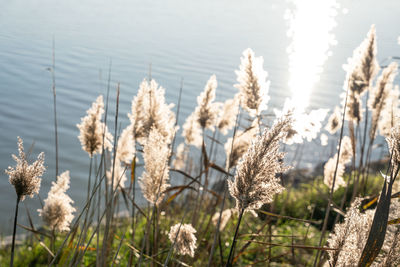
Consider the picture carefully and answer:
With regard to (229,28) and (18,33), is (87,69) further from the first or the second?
(229,28)

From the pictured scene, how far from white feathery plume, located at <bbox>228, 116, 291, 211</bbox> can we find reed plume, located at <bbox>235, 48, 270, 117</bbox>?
116cm

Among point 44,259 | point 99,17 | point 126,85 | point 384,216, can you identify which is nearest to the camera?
point 384,216

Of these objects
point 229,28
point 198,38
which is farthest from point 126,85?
point 229,28

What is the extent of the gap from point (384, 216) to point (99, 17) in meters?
28.0

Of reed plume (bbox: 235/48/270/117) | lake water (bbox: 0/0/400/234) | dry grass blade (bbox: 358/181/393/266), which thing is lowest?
lake water (bbox: 0/0/400/234)

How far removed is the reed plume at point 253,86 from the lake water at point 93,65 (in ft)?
3.10

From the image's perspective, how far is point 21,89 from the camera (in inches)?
466

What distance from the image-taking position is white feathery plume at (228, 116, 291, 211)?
1348 millimetres

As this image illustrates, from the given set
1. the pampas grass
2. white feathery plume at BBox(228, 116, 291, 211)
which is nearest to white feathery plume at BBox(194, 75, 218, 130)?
the pampas grass

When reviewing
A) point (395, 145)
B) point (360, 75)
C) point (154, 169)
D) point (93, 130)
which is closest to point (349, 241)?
point (395, 145)

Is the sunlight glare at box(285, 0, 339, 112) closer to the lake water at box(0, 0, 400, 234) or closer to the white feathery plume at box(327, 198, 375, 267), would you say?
the lake water at box(0, 0, 400, 234)

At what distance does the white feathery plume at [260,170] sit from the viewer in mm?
1348

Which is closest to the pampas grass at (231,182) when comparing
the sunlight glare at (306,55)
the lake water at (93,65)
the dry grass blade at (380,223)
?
the dry grass blade at (380,223)

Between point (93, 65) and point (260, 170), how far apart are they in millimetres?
14640
